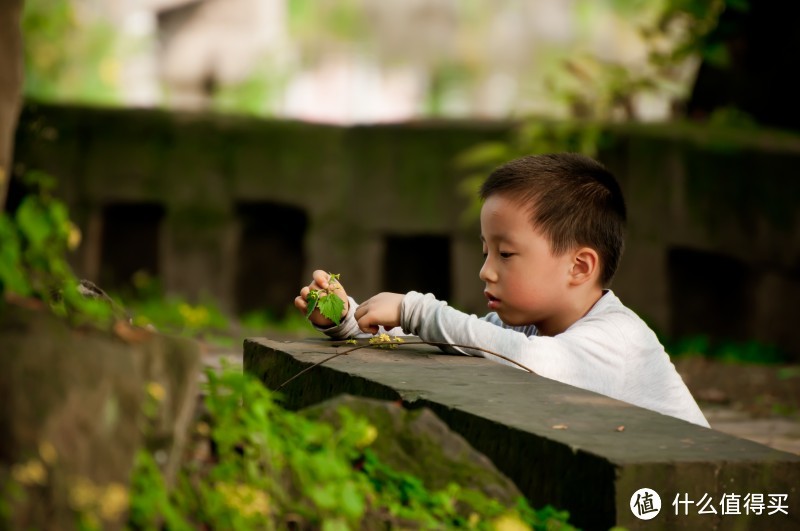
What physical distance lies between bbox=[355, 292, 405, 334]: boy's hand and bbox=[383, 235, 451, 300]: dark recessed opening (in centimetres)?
624

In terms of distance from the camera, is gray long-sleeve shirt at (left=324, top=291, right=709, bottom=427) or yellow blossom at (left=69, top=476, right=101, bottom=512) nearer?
yellow blossom at (left=69, top=476, right=101, bottom=512)

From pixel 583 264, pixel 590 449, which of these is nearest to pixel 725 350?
pixel 583 264

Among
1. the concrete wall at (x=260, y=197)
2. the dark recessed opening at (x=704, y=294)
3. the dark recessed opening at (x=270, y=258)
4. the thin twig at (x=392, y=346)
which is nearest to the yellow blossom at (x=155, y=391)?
the thin twig at (x=392, y=346)

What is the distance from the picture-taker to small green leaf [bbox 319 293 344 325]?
340 centimetres

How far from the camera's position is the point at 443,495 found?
2252mm

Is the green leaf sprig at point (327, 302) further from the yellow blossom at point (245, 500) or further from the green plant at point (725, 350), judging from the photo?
the green plant at point (725, 350)

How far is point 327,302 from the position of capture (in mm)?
3404

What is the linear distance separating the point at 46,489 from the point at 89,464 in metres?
0.06

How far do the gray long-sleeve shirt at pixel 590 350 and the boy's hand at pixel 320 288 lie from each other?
0.20 meters

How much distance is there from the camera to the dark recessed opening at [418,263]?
970cm

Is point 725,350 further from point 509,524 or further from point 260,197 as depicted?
point 509,524

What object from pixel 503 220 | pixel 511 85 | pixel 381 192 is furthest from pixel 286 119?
pixel 511 85

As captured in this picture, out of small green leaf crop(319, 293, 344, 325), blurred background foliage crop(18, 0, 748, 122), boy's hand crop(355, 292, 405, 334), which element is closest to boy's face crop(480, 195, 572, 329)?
boy's hand crop(355, 292, 405, 334)

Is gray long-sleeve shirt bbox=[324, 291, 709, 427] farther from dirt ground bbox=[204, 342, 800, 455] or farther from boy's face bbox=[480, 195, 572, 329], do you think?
dirt ground bbox=[204, 342, 800, 455]
